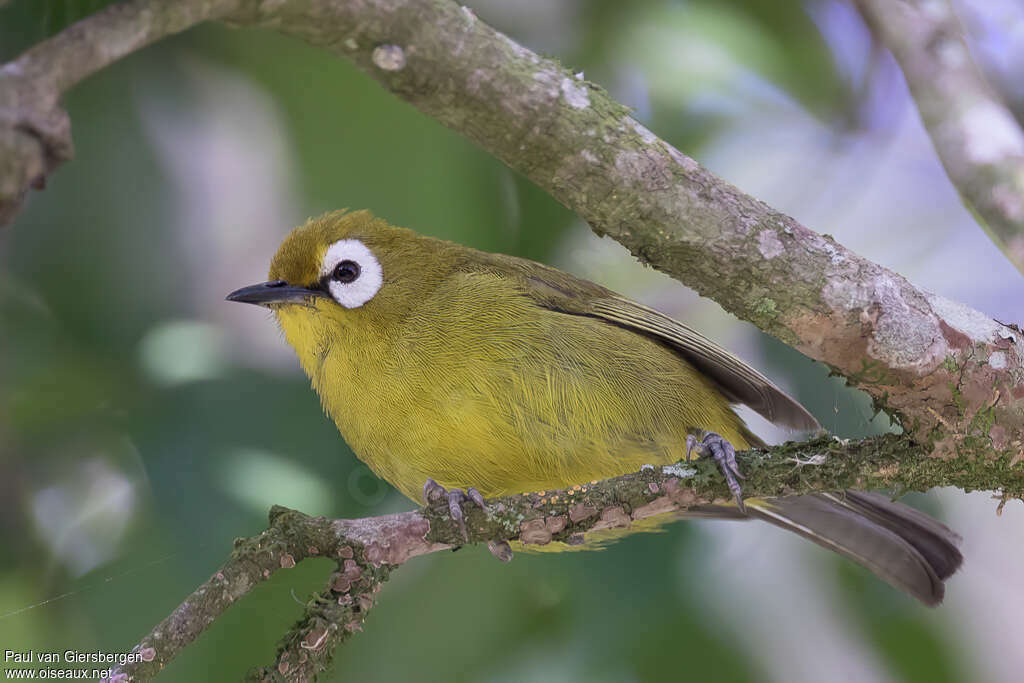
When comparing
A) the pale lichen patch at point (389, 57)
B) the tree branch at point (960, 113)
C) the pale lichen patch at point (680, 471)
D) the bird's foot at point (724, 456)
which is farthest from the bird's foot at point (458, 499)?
the tree branch at point (960, 113)

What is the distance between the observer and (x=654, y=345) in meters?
3.35

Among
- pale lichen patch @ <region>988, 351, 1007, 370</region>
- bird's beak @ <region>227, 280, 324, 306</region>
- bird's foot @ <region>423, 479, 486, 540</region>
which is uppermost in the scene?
pale lichen patch @ <region>988, 351, 1007, 370</region>

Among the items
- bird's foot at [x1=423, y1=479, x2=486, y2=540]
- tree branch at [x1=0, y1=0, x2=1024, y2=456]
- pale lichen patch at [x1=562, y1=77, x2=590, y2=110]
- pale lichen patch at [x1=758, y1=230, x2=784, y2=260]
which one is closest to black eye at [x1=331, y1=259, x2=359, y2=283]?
bird's foot at [x1=423, y1=479, x2=486, y2=540]

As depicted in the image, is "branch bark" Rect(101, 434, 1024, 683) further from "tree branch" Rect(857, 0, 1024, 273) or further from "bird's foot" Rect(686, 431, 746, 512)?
"tree branch" Rect(857, 0, 1024, 273)

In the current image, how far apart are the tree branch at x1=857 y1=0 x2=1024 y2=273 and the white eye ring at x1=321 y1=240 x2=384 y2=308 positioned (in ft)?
7.80

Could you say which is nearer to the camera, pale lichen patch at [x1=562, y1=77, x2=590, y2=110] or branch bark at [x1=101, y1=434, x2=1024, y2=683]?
pale lichen patch at [x1=562, y1=77, x2=590, y2=110]

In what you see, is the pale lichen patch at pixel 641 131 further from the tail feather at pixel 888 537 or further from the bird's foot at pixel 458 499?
the tail feather at pixel 888 537

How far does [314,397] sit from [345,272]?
121cm

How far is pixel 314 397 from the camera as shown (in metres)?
4.43

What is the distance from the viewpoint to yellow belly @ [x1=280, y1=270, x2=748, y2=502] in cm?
302

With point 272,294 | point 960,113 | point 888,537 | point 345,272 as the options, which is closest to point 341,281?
point 345,272

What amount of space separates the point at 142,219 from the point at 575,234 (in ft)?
6.88

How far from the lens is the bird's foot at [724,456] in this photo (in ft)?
8.66

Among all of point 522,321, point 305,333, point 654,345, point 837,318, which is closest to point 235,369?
point 305,333
